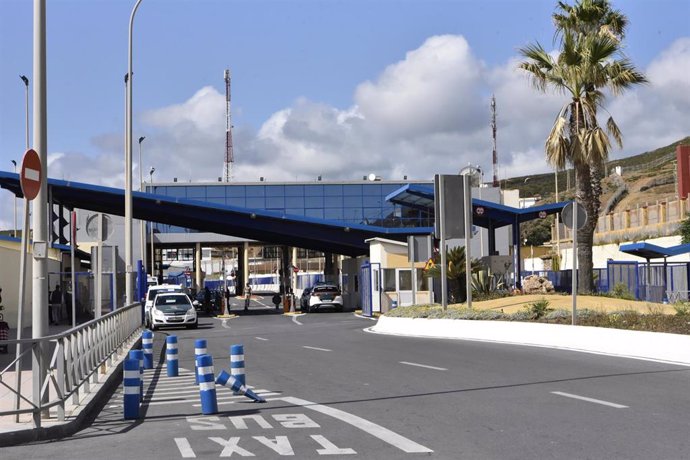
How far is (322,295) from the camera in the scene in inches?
2024

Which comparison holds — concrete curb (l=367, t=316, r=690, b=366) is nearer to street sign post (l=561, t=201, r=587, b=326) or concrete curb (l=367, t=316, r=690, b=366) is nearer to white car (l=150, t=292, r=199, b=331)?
street sign post (l=561, t=201, r=587, b=326)

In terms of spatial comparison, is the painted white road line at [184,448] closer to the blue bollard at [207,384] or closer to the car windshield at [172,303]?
the blue bollard at [207,384]

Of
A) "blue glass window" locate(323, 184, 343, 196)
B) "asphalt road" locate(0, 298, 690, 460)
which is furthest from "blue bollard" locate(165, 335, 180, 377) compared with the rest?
"blue glass window" locate(323, 184, 343, 196)

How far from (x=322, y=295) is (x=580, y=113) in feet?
73.1

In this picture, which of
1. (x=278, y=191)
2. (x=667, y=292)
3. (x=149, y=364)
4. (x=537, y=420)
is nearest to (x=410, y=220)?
(x=278, y=191)

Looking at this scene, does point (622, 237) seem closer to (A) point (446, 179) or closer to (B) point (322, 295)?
(B) point (322, 295)

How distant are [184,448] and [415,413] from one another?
3.26m

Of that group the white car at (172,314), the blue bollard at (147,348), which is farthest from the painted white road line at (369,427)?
the white car at (172,314)

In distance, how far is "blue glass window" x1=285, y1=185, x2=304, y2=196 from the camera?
80.0 metres

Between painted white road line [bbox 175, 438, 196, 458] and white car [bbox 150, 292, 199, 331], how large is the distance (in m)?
28.1

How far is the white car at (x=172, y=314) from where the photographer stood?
123 ft

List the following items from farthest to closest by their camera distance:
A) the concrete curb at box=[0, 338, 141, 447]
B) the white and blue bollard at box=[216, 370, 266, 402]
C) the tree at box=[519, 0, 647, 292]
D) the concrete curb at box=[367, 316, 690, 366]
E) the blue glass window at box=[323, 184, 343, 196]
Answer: the blue glass window at box=[323, 184, 343, 196] < the tree at box=[519, 0, 647, 292] < the concrete curb at box=[367, 316, 690, 366] < the white and blue bollard at box=[216, 370, 266, 402] < the concrete curb at box=[0, 338, 141, 447]

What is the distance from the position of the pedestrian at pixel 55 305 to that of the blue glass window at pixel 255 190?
125 feet

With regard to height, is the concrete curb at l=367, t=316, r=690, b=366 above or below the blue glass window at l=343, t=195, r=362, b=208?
below
